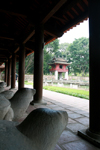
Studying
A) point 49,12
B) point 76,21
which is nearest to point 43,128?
point 49,12

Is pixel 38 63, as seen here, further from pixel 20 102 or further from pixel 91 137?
pixel 91 137

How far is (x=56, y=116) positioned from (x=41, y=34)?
12.9 feet

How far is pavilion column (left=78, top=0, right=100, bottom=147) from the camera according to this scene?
70.5 inches

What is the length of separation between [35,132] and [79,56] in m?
37.1

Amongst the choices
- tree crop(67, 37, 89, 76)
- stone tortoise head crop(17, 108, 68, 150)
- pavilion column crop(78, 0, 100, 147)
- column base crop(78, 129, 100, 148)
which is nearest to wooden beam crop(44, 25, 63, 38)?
pavilion column crop(78, 0, 100, 147)

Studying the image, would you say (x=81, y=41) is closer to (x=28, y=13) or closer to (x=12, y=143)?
(x=28, y=13)

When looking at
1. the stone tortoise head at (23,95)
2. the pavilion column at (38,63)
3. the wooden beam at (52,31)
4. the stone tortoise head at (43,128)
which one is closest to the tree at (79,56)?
the wooden beam at (52,31)

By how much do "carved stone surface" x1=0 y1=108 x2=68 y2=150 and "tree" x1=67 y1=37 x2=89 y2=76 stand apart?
3544cm

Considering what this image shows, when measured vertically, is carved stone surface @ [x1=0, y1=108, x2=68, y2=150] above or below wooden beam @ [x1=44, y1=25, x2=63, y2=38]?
below

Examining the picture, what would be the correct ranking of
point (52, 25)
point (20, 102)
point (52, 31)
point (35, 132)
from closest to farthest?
point (35, 132) < point (20, 102) < point (52, 31) < point (52, 25)

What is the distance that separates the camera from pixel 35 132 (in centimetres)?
80

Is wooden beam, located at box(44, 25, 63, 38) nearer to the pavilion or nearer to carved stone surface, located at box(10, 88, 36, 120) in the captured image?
the pavilion

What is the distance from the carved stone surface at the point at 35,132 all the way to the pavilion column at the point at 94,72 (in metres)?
1.06

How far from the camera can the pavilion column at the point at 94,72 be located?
5.87ft
